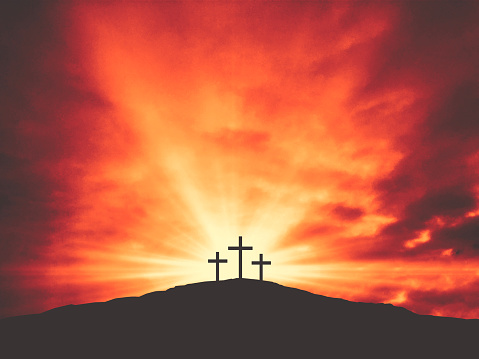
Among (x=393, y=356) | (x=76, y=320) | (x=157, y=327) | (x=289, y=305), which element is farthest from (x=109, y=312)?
(x=393, y=356)

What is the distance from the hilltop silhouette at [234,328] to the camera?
2056 centimetres

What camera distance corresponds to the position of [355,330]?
2364 cm

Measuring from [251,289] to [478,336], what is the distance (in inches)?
554

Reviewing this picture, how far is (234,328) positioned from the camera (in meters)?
22.6

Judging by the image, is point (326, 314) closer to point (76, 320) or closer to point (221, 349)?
point (221, 349)

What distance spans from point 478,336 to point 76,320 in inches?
950

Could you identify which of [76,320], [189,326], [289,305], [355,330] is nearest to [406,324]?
[355,330]

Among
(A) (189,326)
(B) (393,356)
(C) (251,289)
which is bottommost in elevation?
(B) (393,356)

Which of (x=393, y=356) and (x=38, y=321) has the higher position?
(x=38, y=321)

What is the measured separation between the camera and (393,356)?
20656 mm

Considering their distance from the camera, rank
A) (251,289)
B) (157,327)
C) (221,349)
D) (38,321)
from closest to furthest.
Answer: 1. (221,349)
2. (157,327)
3. (38,321)
4. (251,289)

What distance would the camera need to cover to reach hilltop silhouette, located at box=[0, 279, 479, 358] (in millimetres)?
20562

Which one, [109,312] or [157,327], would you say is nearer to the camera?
[157,327]

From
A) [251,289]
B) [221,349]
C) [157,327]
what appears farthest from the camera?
[251,289]
